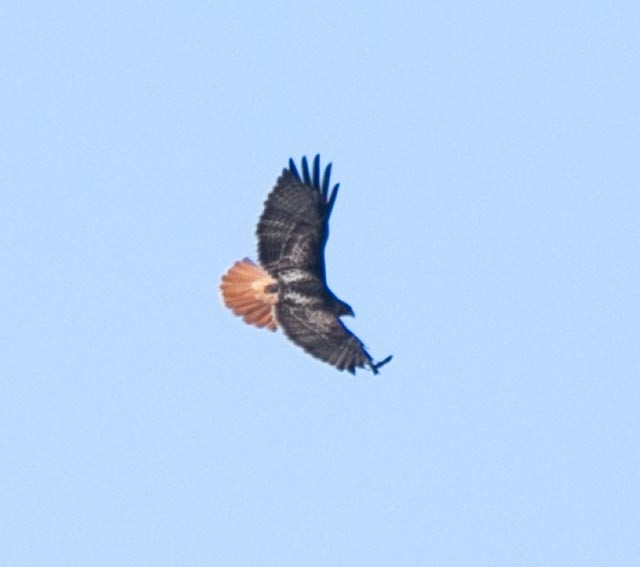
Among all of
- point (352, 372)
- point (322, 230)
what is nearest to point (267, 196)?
point (322, 230)

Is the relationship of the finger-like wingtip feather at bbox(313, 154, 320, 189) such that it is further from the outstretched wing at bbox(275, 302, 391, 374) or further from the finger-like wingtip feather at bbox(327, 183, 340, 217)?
the outstretched wing at bbox(275, 302, 391, 374)

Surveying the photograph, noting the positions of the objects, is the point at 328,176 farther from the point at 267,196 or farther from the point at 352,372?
the point at 352,372

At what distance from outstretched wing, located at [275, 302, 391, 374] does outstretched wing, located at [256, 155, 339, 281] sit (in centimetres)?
48

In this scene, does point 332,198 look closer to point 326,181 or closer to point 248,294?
point 326,181

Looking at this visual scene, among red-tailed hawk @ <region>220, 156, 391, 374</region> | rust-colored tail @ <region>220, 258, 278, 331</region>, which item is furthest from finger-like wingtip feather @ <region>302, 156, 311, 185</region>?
rust-colored tail @ <region>220, 258, 278, 331</region>

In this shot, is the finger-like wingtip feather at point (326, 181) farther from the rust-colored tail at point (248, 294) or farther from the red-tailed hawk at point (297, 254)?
the rust-colored tail at point (248, 294)

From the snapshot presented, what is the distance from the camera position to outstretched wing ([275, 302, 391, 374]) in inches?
983

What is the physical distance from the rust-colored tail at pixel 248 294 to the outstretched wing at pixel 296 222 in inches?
11.2

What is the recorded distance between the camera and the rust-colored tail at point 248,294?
26516 millimetres

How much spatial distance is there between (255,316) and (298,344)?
1.17m

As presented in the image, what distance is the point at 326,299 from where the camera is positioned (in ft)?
85.9

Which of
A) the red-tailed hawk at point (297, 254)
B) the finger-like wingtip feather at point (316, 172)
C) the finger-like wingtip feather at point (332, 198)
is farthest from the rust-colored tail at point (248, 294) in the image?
the finger-like wingtip feather at point (316, 172)

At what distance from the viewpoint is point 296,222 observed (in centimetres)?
2614

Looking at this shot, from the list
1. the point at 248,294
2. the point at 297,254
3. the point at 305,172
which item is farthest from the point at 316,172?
the point at 248,294
